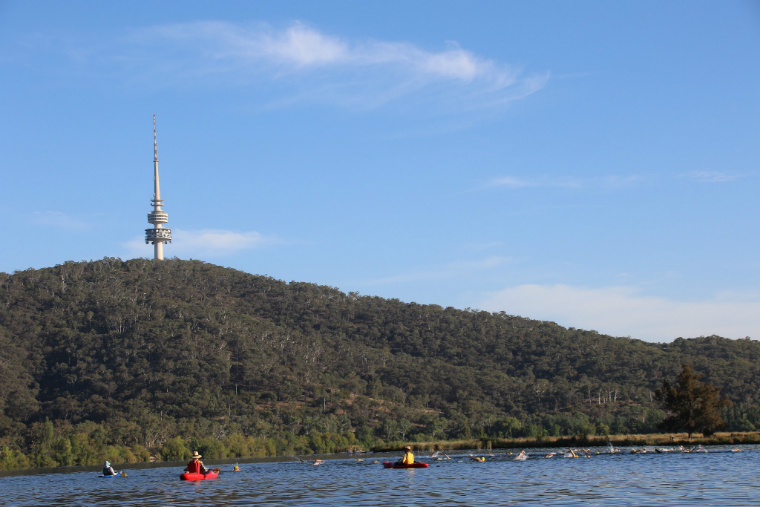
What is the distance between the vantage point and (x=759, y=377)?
181 m

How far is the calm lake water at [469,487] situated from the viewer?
40688 mm

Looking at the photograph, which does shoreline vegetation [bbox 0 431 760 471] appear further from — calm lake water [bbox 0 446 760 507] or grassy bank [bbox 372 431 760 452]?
calm lake water [bbox 0 446 760 507]

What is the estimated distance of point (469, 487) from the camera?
161ft

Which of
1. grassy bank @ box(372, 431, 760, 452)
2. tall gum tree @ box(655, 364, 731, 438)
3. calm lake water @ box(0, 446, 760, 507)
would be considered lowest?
grassy bank @ box(372, 431, 760, 452)

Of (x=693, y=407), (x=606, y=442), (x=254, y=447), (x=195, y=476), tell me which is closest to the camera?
(x=195, y=476)

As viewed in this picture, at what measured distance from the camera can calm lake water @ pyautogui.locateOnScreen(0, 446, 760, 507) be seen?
133 feet

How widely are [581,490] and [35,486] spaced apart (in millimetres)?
43970

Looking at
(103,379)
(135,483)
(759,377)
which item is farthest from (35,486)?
(759,377)

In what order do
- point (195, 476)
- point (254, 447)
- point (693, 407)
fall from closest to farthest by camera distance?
point (195, 476), point (693, 407), point (254, 447)

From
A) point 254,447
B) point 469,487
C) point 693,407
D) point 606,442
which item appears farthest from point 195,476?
point 254,447

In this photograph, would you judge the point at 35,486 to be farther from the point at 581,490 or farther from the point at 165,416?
the point at 165,416

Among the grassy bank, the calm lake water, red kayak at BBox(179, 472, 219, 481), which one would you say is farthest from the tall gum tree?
red kayak at BBox(179, 472, 219, 481)

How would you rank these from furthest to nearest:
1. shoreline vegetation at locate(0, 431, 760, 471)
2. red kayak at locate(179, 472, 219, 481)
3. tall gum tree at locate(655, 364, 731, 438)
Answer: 1. shoreline vegetation at locate(0, 431, 760, 471)
2. tall gum tree at locate(655, 364, 731, 438)
3. red kayak at locate(179, 472, 219, 481)

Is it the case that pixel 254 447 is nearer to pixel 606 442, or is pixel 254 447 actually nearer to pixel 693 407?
pixel 606 442
